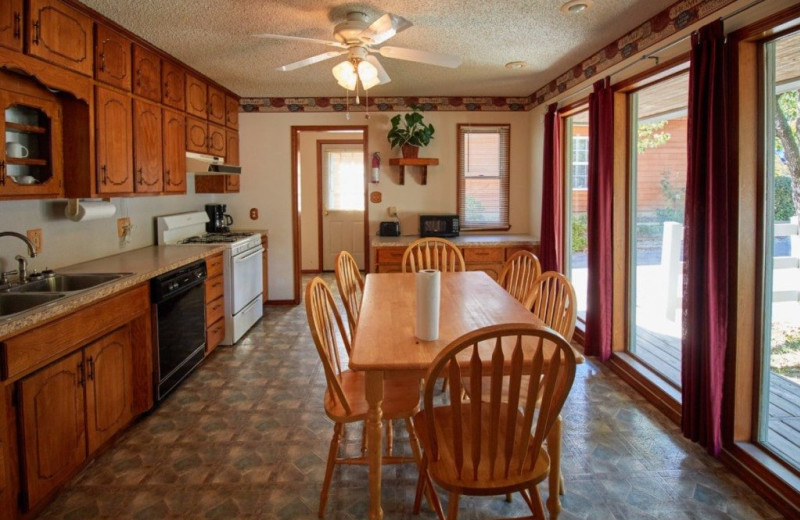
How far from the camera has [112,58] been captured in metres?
3.08

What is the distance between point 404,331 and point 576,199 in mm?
3082

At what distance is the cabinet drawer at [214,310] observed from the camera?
3.95 m

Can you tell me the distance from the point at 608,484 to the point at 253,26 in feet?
10.1

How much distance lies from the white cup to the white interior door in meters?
5.54

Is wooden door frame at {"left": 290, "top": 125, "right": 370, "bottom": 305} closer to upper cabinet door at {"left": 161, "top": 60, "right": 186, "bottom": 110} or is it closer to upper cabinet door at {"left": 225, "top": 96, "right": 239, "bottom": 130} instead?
upper cabinet door at {"left": 225, "top": 96, "right": 239, "bottom": 130}

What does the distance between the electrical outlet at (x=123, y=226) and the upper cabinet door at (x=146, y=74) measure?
0.89 m

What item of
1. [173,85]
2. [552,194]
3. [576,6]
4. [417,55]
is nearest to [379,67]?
[417,55]

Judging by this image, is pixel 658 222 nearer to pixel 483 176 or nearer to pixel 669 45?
pixel 669 45

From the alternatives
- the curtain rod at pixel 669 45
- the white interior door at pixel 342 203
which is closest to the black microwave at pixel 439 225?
the curtain rod at pixel 669 45

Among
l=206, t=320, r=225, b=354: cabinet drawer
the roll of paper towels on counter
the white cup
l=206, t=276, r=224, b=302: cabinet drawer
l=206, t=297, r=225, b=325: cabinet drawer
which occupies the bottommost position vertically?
l=206, t=320, r=225, b=354: cabinet drawer

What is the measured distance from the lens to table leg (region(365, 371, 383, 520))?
178 cm

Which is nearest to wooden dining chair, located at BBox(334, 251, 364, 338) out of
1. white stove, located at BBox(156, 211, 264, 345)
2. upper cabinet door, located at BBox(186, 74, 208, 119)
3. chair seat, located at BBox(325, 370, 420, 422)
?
chair seat, located at BBox(325, 370, 420, 422)

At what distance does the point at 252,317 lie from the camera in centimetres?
487

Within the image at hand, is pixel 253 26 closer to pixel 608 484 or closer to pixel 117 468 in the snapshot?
pixel 117 468
